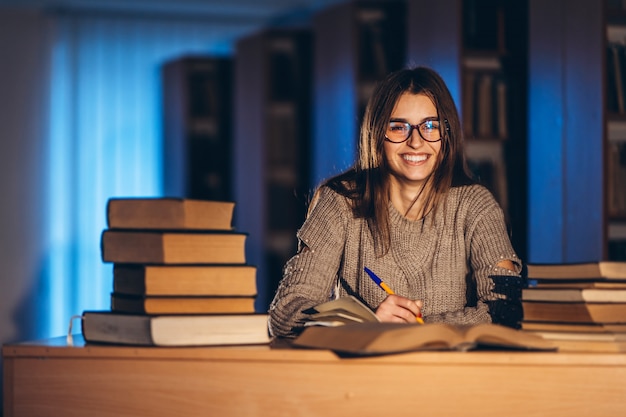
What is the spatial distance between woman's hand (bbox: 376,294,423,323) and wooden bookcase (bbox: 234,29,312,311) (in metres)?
4.04

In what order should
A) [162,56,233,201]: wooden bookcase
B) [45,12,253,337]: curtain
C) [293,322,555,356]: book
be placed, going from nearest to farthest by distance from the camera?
[293,322,555,356]: book, [162,56,233,201]: wooden bookcase, [45,12,253,337]: curtain

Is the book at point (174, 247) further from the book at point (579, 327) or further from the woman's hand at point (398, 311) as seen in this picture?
the book at point (579, 327)

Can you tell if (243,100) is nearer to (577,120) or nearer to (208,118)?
(208,118)

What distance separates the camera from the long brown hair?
6.57ft

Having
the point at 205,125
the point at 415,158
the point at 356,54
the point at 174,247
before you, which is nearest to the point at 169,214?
the point at 174,247

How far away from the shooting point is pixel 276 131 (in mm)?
5711

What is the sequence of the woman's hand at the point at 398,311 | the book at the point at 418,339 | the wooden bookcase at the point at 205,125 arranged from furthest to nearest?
the wooden bookcase at the point at 205,125, the woman's hand at the point at 398,311, the book at the point at 418,339

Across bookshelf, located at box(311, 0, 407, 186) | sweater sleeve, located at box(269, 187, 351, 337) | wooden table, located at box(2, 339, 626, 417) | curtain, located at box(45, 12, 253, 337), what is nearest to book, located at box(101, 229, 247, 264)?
wooden table, located at box(2, 339, 626, 417)

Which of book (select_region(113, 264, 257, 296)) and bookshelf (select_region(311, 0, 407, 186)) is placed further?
bookshelf (select_region(311, 0, 407, 186))

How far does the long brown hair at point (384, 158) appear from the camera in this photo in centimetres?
200

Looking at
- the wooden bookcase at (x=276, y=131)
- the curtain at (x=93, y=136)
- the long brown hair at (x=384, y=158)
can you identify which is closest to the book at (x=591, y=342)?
the long brown hair at (x=384, y=158)

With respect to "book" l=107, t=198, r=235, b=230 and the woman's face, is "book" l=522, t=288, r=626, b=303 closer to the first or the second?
"book" l=107, t=198, r=235, b=230

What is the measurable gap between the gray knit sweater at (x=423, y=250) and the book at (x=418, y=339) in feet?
1.91

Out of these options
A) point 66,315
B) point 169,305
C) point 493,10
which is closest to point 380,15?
point 493,10
